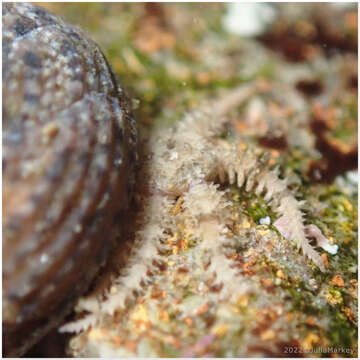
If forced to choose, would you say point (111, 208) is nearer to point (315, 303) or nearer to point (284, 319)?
point (284, 319)

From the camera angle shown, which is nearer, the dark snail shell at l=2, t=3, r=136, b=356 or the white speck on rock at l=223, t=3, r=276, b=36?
the dark snail shell at l=2, t=3, r=136, b=356

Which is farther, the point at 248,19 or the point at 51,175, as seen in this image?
the point at 248,19

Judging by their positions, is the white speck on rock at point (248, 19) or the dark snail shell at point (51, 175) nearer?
the dark snail shell at point (51, 175)

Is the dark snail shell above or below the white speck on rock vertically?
below

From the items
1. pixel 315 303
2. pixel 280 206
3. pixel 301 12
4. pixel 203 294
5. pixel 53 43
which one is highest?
pixel 301 12

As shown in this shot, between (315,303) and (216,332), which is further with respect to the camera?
(315,303)

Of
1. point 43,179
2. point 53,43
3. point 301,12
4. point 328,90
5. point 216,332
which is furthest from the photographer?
point 301,12

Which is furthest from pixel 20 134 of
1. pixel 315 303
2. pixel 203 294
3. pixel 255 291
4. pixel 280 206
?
pixel 315 303

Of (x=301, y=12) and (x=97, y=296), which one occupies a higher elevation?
(x=301, y=12)
